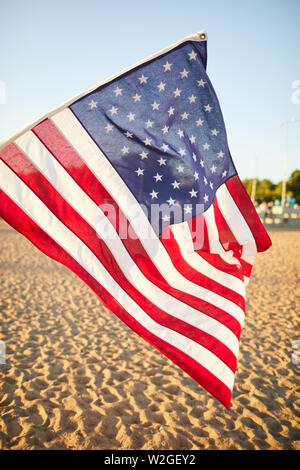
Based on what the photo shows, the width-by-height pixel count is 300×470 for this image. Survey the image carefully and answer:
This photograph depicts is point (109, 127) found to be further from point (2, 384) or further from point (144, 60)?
point (2, 384)

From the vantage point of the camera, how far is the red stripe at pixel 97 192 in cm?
229

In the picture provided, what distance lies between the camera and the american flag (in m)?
2.27

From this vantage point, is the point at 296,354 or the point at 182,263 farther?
the point at 296,354

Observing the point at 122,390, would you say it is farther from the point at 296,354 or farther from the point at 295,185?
the point at 295,185

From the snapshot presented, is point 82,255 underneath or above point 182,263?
above

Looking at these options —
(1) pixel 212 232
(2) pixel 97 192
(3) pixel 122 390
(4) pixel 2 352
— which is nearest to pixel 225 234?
(1) pixel 212 232

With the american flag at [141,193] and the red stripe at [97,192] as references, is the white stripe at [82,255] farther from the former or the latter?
the red stripe at [97,192]

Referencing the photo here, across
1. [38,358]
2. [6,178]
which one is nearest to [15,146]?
[6,178]

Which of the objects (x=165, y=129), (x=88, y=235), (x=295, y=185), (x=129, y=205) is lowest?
(x=295, y=185)

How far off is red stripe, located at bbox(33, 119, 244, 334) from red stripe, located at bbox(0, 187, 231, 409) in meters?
0.37

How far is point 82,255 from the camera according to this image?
235cm

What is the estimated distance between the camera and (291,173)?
72.3 metres

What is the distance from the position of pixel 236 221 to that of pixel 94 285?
1.34m

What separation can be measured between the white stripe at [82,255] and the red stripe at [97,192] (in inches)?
10.7
